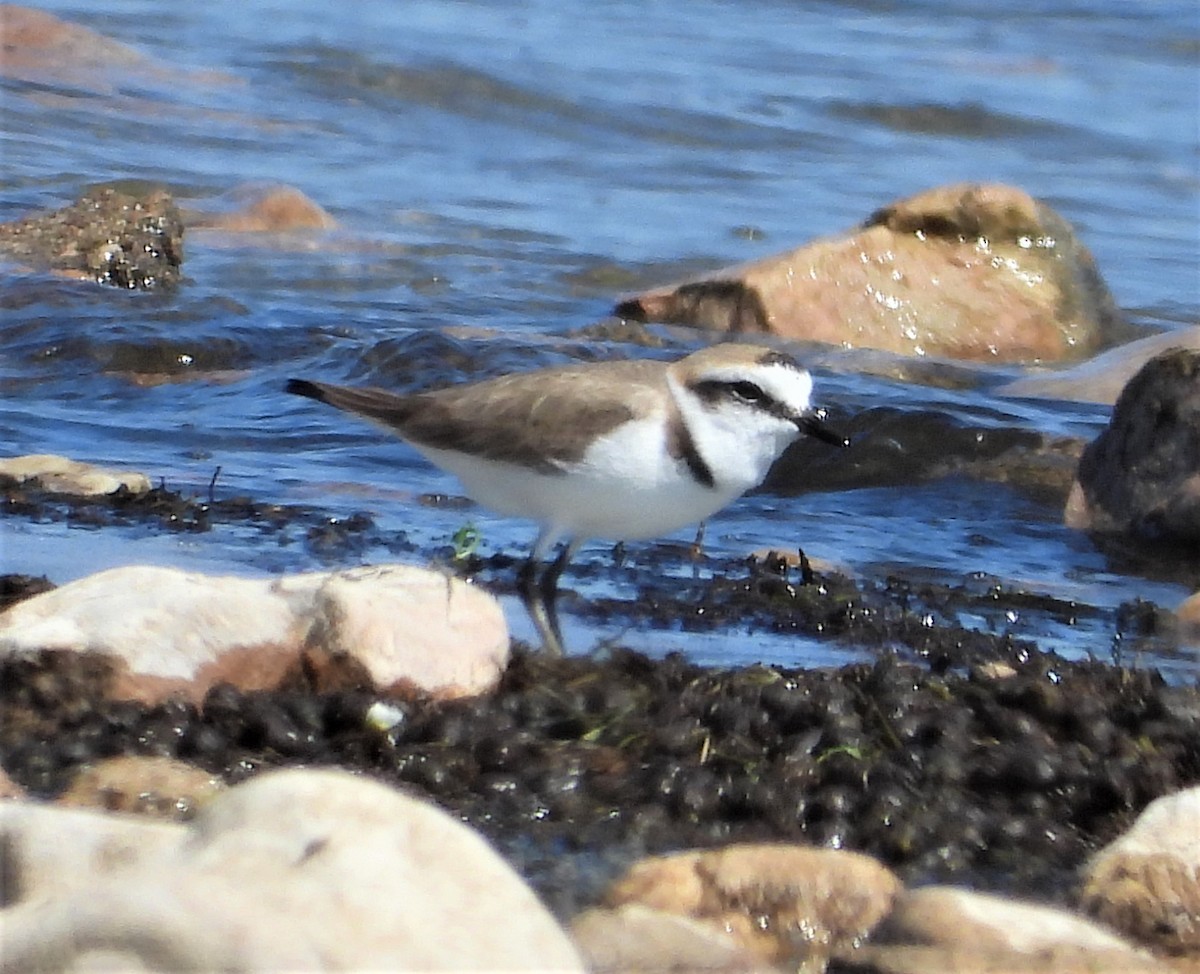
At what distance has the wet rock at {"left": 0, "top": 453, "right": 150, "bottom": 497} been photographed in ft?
23.1

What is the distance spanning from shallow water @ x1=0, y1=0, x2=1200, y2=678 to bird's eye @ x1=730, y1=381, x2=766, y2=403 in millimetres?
747

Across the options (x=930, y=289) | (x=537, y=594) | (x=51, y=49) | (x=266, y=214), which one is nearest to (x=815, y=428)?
(x=537, y=594)

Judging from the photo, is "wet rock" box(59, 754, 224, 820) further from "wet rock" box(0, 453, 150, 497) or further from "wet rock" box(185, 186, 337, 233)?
"wet rock" box(185, 186, 337, 233)

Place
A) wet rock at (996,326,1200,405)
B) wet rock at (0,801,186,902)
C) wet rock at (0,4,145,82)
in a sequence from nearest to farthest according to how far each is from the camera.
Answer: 1. wet rock at (0,801,186,902)
2. wet rock at (996,326,1200,405)
3. wet rock at (0,4,145,82)

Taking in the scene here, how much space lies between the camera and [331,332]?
409 inches

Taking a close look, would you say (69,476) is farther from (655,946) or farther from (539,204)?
(539,204)

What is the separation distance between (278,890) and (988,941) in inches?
53.0

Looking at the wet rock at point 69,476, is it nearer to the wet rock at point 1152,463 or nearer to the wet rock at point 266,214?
the wet rock at point 1152,463

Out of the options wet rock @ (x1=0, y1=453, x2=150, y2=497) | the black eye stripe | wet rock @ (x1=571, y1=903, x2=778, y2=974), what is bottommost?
wet rock @ (x1=0, y1=453, x2=150, y2=497)

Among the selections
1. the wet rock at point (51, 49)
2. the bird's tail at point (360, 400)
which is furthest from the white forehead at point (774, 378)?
the wet rock at point (51, 49)

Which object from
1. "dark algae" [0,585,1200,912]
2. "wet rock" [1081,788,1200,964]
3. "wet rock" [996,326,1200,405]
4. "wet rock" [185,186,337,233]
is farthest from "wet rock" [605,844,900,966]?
"wet rock" [185,186,337,233]

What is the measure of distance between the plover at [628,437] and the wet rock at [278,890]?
2.42 m

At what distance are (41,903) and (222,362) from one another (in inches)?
278

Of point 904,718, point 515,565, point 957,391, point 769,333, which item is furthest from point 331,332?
point 904,718
